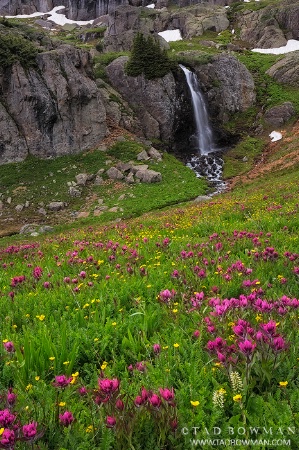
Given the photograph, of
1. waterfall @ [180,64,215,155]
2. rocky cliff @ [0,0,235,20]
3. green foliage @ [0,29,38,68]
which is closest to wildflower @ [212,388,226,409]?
green foliage @ [0,29,38,68]

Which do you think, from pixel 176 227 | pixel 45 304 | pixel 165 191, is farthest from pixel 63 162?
pixel 45 304

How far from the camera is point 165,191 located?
110 feet

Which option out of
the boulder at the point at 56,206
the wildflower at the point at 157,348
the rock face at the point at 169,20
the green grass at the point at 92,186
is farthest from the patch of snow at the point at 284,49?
the wildflower at the point at 157,348

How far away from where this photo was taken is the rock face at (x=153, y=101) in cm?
4750

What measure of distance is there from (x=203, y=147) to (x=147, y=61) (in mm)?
14852

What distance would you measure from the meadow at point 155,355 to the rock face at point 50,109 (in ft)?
111

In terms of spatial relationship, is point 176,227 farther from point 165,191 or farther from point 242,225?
point 165,191

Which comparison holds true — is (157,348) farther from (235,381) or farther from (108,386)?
(108,386)

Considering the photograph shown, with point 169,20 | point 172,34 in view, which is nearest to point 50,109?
point 172,34

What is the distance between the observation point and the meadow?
245 cm

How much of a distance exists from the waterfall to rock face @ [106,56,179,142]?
3.62m

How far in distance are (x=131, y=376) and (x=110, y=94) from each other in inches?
1930

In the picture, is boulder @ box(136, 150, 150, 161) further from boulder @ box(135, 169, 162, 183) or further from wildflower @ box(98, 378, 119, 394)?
wildflower @ box(98, 378, 119, 394)

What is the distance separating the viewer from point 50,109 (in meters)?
38.5
